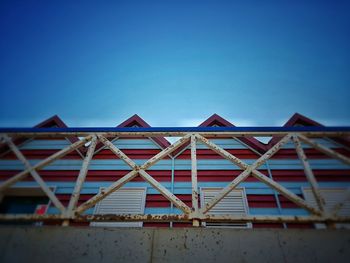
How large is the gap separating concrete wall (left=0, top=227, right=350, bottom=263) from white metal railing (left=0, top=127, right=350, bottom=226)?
0.13 meters

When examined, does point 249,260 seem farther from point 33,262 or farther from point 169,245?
point 33,262

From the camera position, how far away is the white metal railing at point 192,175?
2234 millimetres

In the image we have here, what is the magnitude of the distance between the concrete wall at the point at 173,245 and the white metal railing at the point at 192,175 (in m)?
0.13

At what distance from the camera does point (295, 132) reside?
2.78 m

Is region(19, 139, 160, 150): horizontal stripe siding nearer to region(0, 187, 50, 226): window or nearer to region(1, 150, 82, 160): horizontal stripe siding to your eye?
region(1, 150, 82, 160): horizontal stripe siding

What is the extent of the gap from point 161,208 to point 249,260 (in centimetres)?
356

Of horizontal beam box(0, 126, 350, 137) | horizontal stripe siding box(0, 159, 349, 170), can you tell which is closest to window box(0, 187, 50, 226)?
horizontal stripe siding box(0, 159, 349, 170)

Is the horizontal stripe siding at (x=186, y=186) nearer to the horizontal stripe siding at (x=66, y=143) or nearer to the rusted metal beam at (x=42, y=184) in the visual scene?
the horizontal stripe siding at (x=66, y=143)

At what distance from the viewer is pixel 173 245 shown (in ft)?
6.85

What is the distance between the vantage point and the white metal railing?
2.23m

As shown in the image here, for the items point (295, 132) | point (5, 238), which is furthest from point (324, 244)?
point (5, 238)

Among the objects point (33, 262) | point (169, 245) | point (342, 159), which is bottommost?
point (33, 262)

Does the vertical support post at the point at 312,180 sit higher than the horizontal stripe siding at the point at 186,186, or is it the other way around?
the horizontal stripe siding at the point at 186,186

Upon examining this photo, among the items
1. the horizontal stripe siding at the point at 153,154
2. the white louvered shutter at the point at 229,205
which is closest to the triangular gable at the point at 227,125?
the horizontal stripe siding at the point at 153,154
